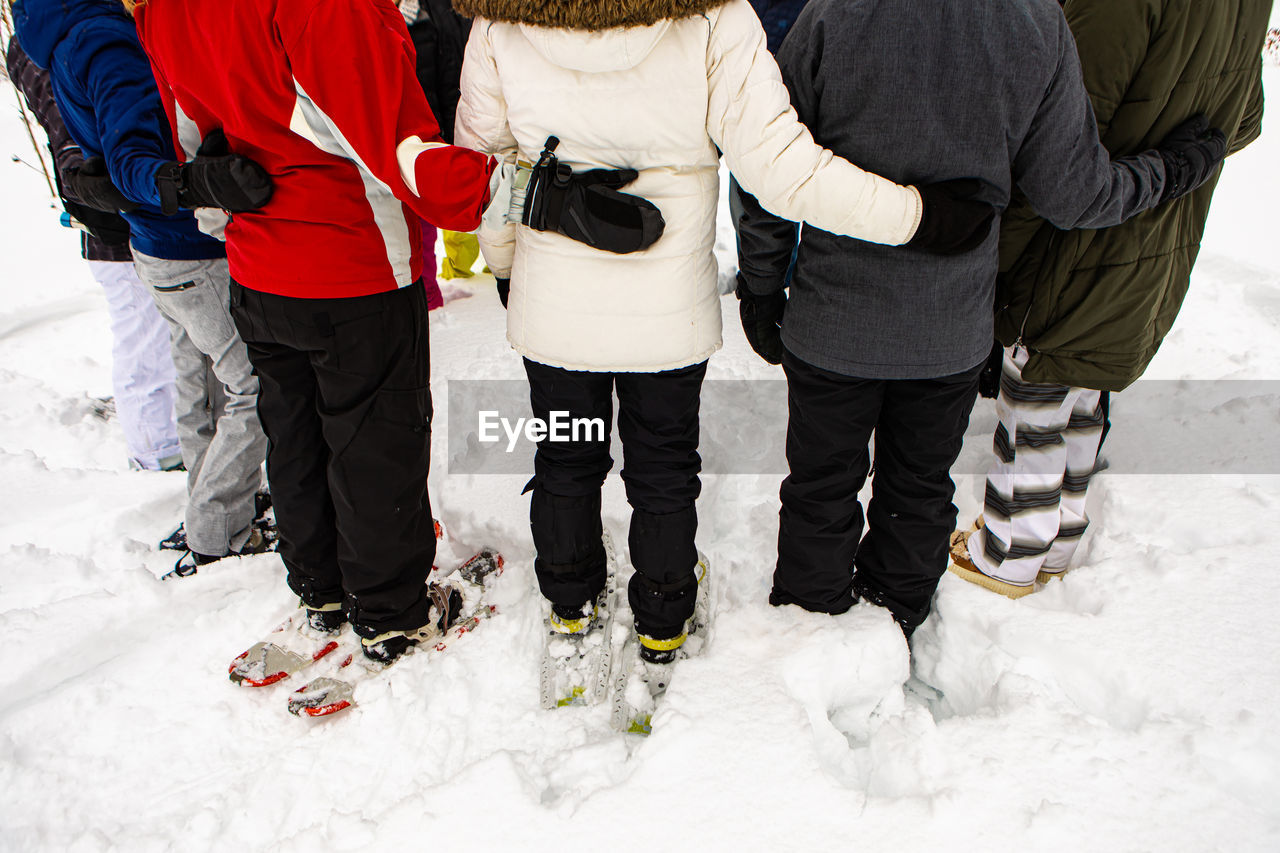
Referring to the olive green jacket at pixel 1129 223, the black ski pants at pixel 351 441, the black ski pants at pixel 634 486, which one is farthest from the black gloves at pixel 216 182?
the olive green jacket at pixel 1129 223

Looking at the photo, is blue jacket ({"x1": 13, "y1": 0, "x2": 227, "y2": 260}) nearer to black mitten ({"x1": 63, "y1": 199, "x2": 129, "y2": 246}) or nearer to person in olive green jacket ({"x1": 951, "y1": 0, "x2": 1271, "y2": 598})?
black mitten ({"x1": 63, "y1": 199, "x2": 129, "y2": 246})

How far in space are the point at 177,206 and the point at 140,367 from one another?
1717mm

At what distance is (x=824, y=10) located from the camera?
1.54 m

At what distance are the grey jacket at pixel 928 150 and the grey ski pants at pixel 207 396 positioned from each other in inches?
Result: 70.3

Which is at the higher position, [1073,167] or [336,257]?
[1073,167]

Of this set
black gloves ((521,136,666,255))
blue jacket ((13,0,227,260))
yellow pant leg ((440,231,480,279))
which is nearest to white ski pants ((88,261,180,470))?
blue jacket ((13,0,227,260))

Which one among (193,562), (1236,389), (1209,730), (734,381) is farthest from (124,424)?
(1236,389)

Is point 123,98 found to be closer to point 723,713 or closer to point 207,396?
point 207,396

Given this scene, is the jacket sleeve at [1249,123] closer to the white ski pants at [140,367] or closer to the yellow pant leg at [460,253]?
the yellow pant leg at [460,253]

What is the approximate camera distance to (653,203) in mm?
1627

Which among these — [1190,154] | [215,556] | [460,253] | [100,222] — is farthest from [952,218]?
[460,253]

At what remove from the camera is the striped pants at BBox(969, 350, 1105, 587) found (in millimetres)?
2096

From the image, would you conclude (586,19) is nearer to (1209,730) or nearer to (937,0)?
(937,0)

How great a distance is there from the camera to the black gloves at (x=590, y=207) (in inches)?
61.0
